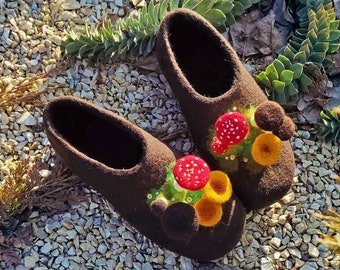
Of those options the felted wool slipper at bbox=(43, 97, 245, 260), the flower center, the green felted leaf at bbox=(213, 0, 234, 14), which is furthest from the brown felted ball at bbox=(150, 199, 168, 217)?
the green felted leaf at bbox=(213, 0, 234, 14)

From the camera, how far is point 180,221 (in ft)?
4.78

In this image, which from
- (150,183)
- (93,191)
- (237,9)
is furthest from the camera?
(237,9)

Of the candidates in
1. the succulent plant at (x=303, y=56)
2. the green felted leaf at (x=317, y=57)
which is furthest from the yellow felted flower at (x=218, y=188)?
the green felted leaf at (x=317, y=57)

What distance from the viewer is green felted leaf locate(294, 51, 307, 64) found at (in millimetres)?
1768

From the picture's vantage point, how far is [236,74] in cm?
164

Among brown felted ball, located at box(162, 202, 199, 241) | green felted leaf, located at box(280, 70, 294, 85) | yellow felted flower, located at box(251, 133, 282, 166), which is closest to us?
brown felted ball, located at box(162, 202, 199, 241)

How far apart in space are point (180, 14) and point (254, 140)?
0.37 m

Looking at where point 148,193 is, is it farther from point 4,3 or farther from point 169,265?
point 4,3

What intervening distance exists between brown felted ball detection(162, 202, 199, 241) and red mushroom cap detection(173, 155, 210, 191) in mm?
45

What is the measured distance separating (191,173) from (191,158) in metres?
0.04

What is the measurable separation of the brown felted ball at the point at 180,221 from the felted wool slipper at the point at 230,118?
0.61ft

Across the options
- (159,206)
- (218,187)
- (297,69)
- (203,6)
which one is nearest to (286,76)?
(297,69)

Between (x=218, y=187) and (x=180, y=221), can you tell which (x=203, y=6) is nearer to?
(x=218, y=187)

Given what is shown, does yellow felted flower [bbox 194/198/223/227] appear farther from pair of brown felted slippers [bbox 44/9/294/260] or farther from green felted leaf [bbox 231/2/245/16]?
green felted leaf [bbox 231/2/245/16]
